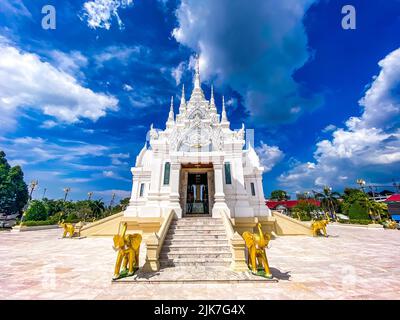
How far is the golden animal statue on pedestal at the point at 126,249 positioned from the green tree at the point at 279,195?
7517 cm

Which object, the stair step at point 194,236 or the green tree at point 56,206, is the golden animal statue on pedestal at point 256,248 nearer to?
the stair step at point 194,236

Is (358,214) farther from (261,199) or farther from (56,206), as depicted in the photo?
(56,206)

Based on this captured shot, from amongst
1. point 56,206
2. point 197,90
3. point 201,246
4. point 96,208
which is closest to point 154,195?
point 201,246

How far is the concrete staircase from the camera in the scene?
6.22 m

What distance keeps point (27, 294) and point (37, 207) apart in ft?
89.0

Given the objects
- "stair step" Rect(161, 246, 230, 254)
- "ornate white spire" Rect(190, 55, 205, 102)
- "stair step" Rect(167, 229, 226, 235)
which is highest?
"ornate white spire" Rect(190, 55, 205, 102)

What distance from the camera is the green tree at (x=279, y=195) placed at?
7215 cm

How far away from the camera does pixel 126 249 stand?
17.4ft

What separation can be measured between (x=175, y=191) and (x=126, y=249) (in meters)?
5.51

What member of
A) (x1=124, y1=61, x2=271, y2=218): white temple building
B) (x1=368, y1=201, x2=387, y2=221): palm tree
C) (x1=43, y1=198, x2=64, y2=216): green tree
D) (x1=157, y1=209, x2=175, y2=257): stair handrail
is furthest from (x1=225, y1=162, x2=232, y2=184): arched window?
(x1=43, y1=198, x2=64, y2=216): green tree

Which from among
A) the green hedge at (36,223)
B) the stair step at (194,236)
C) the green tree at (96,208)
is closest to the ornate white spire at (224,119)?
the stair step at (194,236)

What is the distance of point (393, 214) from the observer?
3397 centimetres

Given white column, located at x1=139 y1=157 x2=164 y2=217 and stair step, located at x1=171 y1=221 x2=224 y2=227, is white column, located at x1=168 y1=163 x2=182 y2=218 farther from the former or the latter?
white column, located at x1=139 y1=157 x2=164 y2=217

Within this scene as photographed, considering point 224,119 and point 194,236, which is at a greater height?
point 224,119
